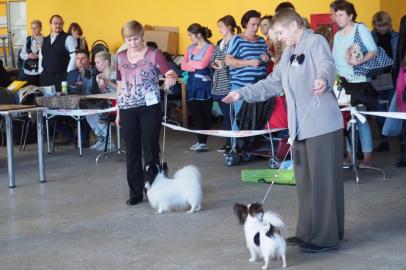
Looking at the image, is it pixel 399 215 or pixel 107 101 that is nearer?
pixel 399 215

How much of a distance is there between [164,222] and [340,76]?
2491 mm

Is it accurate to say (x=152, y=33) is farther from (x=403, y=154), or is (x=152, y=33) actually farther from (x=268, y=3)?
(x=403, y=154)

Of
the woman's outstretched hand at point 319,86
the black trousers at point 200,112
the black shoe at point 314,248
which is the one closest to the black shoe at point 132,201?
the black shoe at point 314,248

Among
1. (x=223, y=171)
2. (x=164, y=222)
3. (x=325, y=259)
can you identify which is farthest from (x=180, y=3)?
(x=325, y=259)

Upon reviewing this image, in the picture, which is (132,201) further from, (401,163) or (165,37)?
(165,37)

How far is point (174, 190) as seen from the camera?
578 centimetres

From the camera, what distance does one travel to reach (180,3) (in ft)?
41.4

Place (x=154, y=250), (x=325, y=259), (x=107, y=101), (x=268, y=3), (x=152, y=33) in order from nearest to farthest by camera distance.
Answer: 1. (x=325, y=259)
2. (x=154, y=250)
3. (x=107, y=101)
4. (x=268, y=3)
5. (x=152, y=33)

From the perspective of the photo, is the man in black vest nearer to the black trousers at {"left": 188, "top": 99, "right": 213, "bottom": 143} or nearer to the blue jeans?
the black trousers at {"left": 188, "top": 99, "right": 213, "bottom": 143}

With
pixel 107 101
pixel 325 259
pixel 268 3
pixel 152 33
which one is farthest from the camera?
pixel 152 33

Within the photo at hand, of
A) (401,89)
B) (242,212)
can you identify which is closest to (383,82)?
(401,89)

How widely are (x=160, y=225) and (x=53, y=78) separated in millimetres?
5038

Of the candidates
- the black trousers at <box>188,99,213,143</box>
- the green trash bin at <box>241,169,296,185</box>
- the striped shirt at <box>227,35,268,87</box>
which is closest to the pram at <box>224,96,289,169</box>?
the striped shirt at <box>227,35,268,87</box>

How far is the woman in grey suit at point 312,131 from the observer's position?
14.6ft
